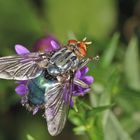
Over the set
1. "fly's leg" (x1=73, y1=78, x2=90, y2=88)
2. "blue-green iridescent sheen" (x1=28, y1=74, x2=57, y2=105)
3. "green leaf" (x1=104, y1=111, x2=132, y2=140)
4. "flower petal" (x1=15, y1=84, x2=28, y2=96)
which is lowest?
"green leaf" (x1=104, y1=111, x2=132, y2=140)

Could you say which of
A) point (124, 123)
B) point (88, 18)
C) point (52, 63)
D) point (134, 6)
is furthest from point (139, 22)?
point (52, 63)

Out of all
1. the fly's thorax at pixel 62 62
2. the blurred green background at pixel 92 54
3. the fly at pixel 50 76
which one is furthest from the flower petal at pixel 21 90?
the blurred green background at pixel 92 54

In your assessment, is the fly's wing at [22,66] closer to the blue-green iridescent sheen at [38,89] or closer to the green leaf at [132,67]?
the blue-green iridescent sheen at [38,89]

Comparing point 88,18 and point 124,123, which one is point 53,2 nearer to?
point 88,18

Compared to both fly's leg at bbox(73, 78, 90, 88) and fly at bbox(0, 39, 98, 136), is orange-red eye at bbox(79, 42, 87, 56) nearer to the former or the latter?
fly at bbox(0, 39, 98, 136)

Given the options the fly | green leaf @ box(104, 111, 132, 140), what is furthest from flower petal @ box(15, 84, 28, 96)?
green leaf @ box(104, 111, 132, 140)

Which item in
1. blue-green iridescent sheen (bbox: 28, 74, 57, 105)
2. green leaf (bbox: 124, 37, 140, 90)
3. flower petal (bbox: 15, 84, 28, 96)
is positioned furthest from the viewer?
green leaf (bbox: 124, 37, 140, 90)
